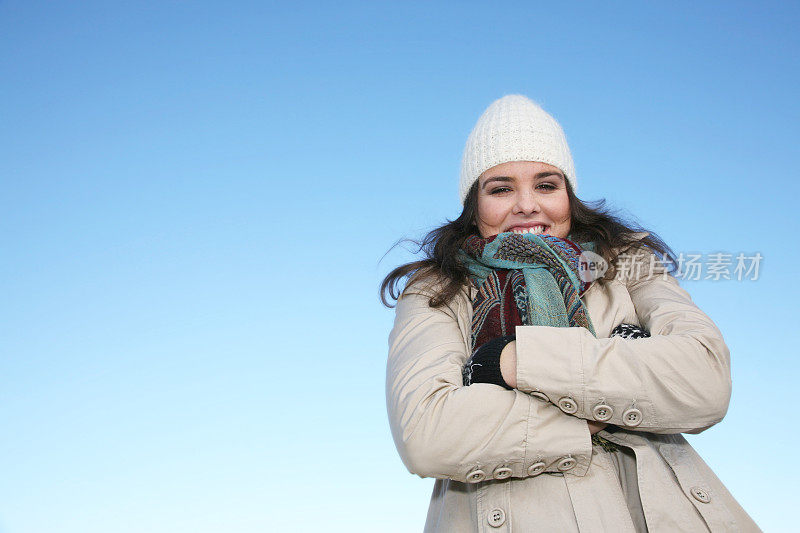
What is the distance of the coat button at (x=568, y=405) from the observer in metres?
2.49

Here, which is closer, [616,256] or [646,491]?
[646,491]

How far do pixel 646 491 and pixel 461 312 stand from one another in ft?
3.70

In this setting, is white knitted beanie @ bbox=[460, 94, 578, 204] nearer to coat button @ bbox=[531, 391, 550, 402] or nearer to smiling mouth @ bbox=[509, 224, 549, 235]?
smiling mouth @ bbox=[509, 224, 549, 235]

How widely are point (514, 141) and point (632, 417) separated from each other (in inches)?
73.8

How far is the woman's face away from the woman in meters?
0.31

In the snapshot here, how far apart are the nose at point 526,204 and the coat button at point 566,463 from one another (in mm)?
1485

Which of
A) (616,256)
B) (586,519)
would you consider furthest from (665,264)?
(586,519)

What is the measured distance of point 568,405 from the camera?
98.3 inches

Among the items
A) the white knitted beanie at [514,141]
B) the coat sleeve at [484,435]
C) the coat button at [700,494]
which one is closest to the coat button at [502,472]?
the coat sleeve at [484,435]

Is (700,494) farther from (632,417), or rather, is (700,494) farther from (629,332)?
(629,332)

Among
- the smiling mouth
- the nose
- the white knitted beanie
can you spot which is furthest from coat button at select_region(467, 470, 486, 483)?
the white knitted beanie

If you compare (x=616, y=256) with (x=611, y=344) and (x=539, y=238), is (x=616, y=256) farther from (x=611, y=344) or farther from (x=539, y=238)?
(x=611, y=344)

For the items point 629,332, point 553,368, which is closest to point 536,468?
point 553,368

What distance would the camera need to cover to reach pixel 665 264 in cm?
356
